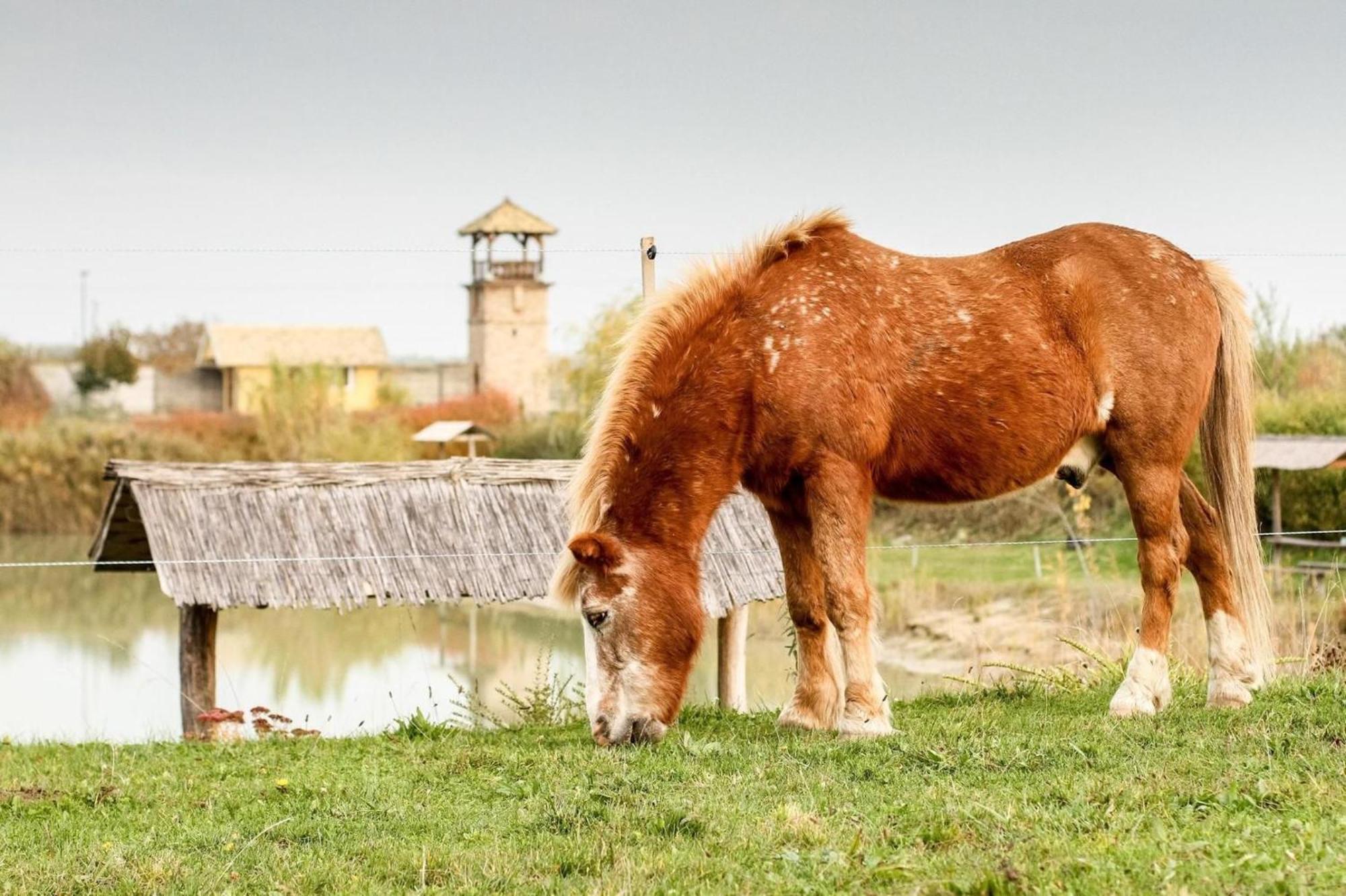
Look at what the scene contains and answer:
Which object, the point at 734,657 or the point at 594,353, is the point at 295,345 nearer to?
the point at 594,353

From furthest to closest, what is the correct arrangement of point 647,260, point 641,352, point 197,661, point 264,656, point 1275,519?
point 1275,519 → point 264,656 → point 197,661 → point 647,260 → point 641,352

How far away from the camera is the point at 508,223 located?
5022cm

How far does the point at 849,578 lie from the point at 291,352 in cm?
4984

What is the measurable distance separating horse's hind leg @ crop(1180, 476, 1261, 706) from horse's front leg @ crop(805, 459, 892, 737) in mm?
1683

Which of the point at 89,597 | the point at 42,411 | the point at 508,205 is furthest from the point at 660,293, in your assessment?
the point at 508,205

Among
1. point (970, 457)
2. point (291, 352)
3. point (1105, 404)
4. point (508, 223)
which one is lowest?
point (970, 457)

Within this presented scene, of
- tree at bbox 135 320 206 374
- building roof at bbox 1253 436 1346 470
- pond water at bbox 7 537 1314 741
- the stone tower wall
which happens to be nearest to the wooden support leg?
pond water at bbox 7 537 1314 741

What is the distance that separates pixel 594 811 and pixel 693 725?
1989 millimetres

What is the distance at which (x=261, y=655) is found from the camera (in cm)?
1997

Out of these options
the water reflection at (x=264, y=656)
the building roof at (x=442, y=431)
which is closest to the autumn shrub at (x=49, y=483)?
the water reflection at (x=264, y=656)

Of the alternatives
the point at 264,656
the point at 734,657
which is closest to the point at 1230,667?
the point at 734,657

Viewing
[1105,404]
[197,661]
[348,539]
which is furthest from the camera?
[348,539]

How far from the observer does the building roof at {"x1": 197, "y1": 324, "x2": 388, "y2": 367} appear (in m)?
52.9

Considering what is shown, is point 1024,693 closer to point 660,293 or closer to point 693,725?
point 693,725
